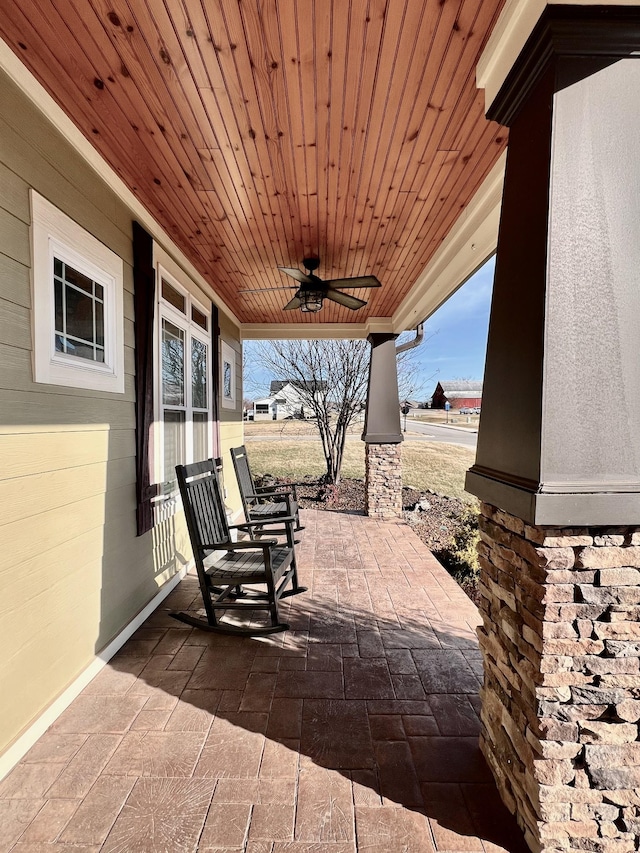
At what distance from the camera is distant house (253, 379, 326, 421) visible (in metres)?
8.78

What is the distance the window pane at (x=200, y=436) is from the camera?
4230 millimetres

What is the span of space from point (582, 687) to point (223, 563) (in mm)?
2242

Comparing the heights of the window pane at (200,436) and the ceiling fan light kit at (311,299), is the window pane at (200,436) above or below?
below

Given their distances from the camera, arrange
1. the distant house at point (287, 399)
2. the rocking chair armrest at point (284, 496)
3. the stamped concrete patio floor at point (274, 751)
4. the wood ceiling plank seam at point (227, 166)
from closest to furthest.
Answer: the stamped concrete patio floor at point (274, 751)
the wood ceiling plank seam at point (227, 166)
the rocking chair armrest at point (284, 496)
the distant house at point (287, 399)

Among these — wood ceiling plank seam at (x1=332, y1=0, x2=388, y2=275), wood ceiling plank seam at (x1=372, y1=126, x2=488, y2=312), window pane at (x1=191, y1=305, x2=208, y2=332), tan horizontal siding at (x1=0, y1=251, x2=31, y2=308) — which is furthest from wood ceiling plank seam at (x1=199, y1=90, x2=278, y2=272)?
window pane at (x1=191, y1=305, x2=208, y2=332)

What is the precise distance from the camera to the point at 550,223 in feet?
4.29

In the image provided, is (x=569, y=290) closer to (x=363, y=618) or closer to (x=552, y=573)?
(x=552, y=573)

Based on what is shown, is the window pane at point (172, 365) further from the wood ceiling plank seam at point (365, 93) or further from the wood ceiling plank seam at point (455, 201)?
the wood ceiling plank seam at point (455, 201)

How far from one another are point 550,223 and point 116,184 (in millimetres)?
2404

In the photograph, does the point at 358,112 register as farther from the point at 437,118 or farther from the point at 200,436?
the point at 200,436

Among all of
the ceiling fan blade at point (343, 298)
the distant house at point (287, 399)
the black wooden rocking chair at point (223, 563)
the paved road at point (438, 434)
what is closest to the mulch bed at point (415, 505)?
the distant house at point (287, 399)

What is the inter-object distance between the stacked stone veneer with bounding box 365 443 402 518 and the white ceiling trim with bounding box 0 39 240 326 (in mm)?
3662

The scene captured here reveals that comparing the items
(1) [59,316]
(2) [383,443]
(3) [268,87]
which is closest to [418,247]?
(3) [268,87]

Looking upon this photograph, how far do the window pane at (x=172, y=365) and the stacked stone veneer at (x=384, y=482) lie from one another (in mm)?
3063
